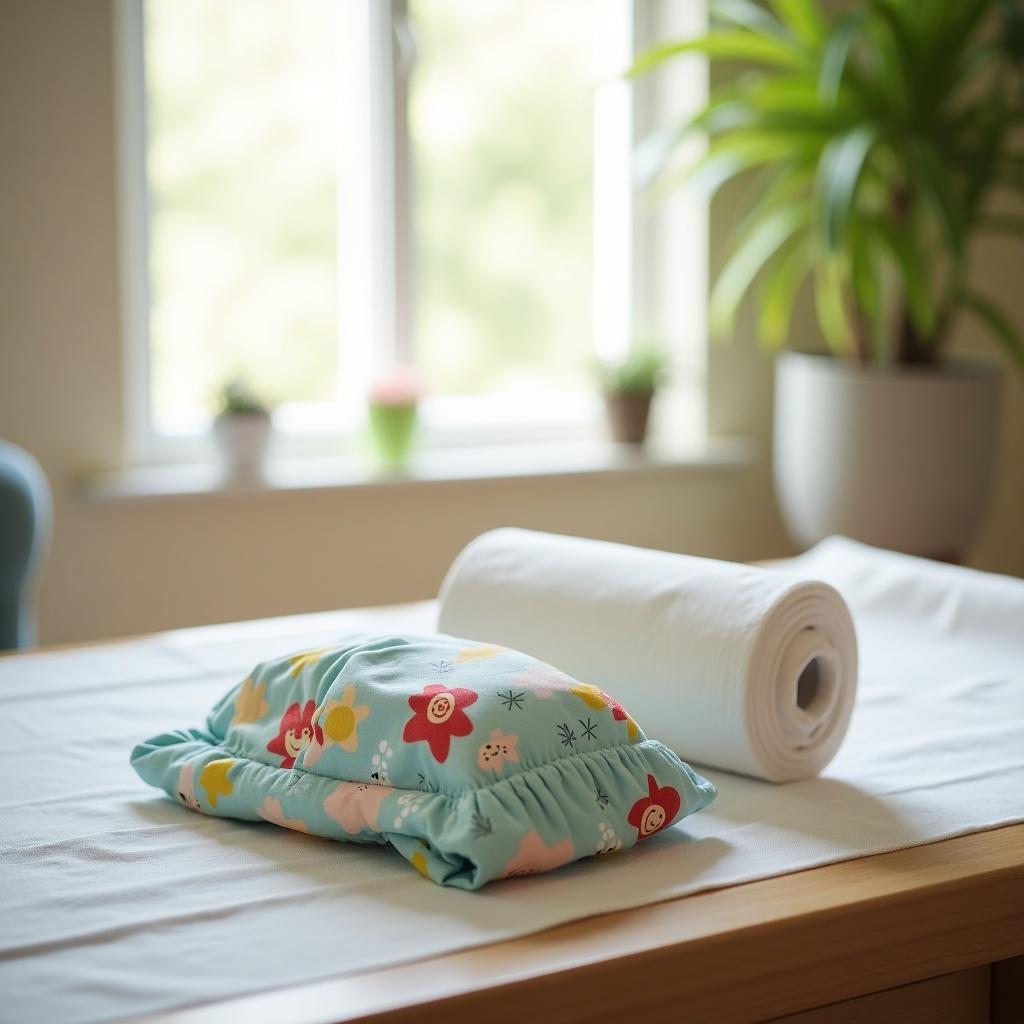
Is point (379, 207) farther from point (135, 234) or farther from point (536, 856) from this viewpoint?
point (536, 856)

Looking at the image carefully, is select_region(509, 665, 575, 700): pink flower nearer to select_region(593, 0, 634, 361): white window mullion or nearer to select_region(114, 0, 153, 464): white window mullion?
select_region(114, 0, 153, 464): white window mullion

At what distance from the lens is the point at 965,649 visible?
153cm

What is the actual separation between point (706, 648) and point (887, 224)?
5.89 feet

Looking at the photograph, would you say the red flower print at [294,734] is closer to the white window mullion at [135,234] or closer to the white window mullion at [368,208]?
the white window mullion at [135,234]

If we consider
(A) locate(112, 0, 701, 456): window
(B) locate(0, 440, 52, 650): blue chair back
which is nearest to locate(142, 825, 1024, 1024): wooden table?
(B) locate(0, 440, 52, 650): blue chair back

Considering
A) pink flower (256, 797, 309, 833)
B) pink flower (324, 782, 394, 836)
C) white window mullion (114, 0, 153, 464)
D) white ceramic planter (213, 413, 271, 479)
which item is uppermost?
white window mullion (114, 0, 153, 464)

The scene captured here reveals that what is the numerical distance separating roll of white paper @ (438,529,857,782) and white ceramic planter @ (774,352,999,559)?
1.58 m

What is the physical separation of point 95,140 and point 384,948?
203 centimetres

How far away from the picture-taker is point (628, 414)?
10.1 ft

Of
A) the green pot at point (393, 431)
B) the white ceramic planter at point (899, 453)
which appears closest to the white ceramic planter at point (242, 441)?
the green pot at point (393, 431)

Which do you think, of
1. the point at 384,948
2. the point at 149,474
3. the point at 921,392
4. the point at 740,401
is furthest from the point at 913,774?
the point at 740,401

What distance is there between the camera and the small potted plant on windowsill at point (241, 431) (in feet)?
8.79

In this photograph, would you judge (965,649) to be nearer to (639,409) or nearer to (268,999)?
(268,999)

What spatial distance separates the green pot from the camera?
9.34 ft
